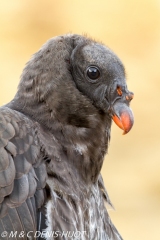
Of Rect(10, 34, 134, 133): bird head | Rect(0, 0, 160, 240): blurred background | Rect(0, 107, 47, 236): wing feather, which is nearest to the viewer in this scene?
Rect(0, 107, 47, 236): wing feather

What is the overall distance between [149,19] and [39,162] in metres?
7.57

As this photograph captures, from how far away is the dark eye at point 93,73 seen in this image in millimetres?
4051

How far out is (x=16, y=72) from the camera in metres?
9.55

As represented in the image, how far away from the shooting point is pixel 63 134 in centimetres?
399

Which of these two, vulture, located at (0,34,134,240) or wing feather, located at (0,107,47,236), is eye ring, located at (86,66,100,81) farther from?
wing feather, located at (0,107,47,236)

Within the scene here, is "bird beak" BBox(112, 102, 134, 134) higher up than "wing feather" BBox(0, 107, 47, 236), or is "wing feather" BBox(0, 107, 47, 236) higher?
"bird beak" BBox(112, 102, 134, 134)

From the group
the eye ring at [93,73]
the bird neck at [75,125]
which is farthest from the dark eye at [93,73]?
the bird neck at [75,125]

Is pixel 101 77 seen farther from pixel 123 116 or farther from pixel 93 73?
pixel 123 116

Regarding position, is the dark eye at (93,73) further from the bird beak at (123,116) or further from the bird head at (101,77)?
the bird beak at (123,116)

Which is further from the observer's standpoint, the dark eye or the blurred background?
the blurred background

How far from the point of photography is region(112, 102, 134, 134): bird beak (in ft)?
12.7

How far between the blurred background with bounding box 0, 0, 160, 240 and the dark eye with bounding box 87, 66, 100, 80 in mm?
3815

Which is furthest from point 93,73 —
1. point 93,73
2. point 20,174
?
point 20,174

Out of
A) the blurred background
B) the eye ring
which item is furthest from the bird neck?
the blurred background
